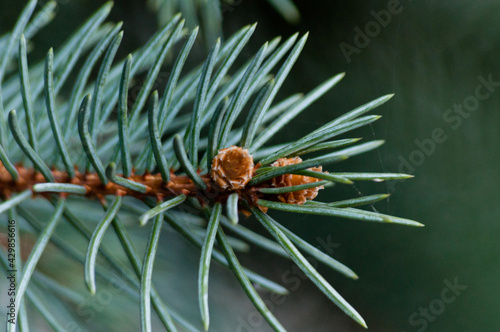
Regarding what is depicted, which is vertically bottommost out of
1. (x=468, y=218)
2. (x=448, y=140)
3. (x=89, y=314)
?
(x=468, y=218)

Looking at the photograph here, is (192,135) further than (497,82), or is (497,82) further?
(497,82)

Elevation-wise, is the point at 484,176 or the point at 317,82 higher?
the point at 317,82

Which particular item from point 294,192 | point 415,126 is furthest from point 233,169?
point 415,126

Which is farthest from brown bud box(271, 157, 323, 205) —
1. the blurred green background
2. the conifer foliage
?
the blurred green background

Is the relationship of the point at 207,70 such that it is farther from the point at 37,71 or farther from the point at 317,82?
the point at 317,82

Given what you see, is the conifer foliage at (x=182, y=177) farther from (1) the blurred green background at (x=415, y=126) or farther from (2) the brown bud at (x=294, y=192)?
(1) the blurred green background at (x=415, y=126)

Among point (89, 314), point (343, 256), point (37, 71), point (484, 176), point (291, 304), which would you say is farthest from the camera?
point (291, 304)

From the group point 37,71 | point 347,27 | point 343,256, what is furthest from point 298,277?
point 37,71
